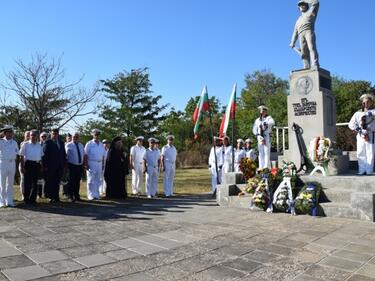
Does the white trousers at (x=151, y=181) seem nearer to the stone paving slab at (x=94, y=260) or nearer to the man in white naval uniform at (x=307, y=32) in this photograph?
the man in white naval uniform at (x=307, y=32)

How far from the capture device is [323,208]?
8.32 m

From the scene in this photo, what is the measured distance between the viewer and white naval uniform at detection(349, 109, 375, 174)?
9664 millimetres

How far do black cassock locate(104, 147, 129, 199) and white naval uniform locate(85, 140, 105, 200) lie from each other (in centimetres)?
39

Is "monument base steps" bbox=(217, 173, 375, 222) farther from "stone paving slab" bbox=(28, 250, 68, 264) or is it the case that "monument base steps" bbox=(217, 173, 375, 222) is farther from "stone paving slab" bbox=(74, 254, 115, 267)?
"stone paving slab" bbox=(28, 250, 68, 264)

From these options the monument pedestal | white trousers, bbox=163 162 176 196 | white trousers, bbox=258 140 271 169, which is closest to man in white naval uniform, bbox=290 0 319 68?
the monument pedestal

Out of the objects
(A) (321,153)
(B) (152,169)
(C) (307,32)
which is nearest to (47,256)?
(A) (321,153)

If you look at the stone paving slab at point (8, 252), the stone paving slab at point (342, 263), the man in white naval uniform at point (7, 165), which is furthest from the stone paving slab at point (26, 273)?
the man in white naval uniform at point (7, 165)

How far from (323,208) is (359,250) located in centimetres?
279

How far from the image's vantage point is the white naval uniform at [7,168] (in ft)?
31.4

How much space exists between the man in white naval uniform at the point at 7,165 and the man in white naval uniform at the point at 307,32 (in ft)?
27.3

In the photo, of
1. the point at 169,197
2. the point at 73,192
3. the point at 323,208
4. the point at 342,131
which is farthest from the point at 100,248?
the point at 342,131

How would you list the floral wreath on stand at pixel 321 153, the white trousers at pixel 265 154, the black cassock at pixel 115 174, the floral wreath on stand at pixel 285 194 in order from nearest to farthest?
the floral wreath on stand at pixel 285 194, the floral wreath on stand at pixel 321 153, the white trousers at pixel 265 154, the black cassock at pixel 115 174

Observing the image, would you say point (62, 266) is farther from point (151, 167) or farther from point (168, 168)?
point (168, 168)

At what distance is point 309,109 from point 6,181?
8.08 metres
